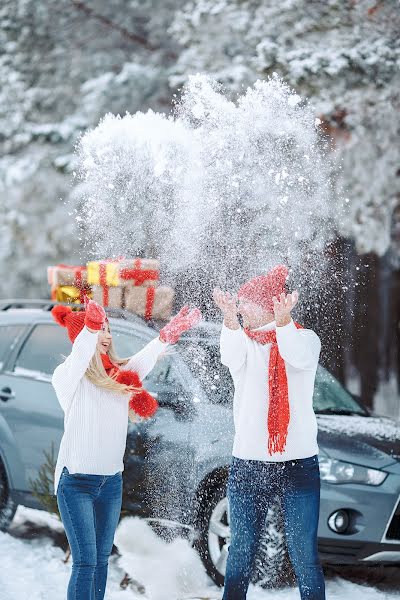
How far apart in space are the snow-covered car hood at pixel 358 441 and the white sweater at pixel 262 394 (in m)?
1.36

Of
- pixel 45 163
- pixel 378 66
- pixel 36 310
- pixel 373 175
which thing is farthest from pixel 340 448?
pixel 45 163

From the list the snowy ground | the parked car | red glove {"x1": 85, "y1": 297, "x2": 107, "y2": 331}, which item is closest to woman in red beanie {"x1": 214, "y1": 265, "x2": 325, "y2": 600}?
red glove {"x1": 85, "y1": 297, "x2": 107, "y2": 331}

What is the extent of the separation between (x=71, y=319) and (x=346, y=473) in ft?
6.87

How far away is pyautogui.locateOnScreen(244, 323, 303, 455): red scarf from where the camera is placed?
459cm

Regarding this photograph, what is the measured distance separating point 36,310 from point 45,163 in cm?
787

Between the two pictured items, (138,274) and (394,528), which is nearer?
(394,528)

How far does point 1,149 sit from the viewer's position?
1573 cm

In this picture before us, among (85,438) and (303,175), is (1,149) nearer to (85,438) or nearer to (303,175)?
(303,175)

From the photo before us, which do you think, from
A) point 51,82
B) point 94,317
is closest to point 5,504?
point 94,317

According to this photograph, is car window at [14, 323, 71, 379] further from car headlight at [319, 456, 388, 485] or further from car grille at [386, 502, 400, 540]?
car grille at [386, 502, 400, 540]

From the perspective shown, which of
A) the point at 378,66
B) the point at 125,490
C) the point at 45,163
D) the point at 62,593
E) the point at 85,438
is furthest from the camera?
the point at 45,163

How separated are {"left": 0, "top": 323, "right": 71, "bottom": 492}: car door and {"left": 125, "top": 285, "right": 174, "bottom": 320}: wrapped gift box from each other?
2.49 feet

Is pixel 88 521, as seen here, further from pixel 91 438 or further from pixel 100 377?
pixel 100 377

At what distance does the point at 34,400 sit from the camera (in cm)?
698
